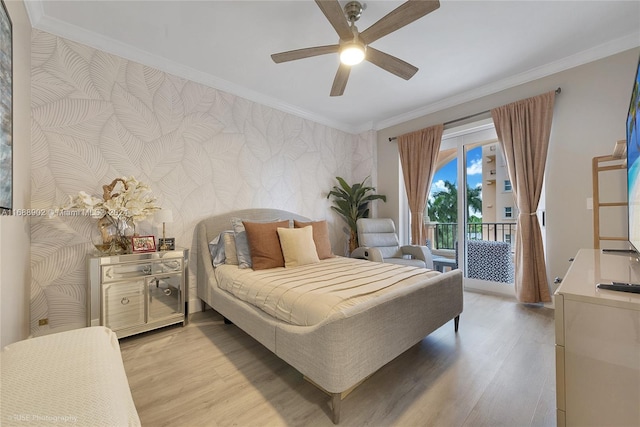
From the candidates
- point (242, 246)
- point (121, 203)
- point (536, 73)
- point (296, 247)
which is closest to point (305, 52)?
point (296, 247)

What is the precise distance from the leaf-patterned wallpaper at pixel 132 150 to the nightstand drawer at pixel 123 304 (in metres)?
0.39

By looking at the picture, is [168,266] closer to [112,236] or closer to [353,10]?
[112,236]

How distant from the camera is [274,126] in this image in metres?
3.45

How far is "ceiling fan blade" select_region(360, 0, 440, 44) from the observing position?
57.5 inches

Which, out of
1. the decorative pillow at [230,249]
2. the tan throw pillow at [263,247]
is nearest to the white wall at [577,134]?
the tan throw pillow at [263,247]

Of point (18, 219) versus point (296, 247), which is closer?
point (18, 219)

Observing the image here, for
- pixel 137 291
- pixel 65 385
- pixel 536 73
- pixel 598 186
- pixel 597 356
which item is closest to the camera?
pixel 65 385

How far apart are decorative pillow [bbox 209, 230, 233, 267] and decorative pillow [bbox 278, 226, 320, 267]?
59 cm

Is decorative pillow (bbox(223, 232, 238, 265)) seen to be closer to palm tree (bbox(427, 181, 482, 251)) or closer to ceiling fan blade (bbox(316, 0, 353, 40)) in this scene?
ceiling fan blade (bbox(316, 0, 353, 40))

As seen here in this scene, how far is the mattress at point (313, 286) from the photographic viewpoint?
148 centimetres

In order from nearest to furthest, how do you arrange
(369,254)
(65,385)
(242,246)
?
(65,385), (242,246), (369,254)

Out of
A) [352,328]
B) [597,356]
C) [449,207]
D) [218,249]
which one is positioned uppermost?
[449,207]

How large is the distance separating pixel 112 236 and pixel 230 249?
98 cm

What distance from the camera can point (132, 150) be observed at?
7.93 feet
